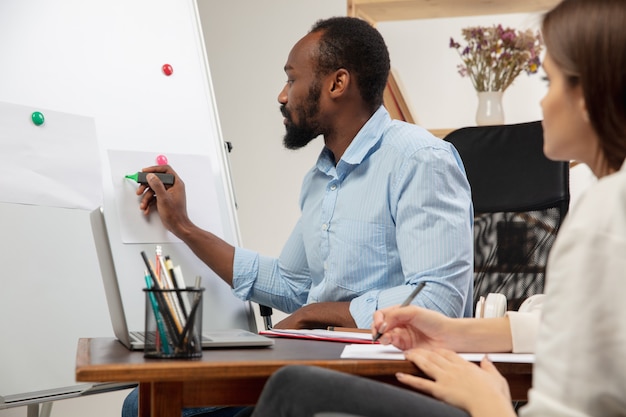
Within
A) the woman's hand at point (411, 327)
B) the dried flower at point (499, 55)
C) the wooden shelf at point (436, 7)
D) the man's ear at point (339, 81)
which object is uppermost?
the wooden shelf at point (436, 7)

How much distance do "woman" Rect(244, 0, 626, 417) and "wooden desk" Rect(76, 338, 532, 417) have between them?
58 mm

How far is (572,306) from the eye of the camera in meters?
0.64

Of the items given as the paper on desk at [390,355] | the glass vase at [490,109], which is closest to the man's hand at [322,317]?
the paper on desk at [390,355]

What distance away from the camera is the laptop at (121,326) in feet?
3.60

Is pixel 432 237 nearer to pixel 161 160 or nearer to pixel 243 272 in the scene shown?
pixel 243 272

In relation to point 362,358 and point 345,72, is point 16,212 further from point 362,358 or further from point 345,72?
point 362,358

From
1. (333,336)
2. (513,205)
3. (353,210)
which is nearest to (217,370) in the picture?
(333,336)

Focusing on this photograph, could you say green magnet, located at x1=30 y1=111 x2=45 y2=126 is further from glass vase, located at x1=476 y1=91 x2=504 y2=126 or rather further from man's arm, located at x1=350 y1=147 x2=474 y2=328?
glass vase, located at x1=476 y1=91 x2=504 y2=126

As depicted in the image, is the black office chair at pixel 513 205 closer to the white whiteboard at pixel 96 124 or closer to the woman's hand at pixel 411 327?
the white whiteboard at pixel 96 124

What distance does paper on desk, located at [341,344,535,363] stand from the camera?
101 centimetres

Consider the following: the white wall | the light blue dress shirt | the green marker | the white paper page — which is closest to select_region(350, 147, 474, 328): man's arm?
the light blue dress shirt

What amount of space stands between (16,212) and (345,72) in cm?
79

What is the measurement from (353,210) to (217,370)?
88 centimetres

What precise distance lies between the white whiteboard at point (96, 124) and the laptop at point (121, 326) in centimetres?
44
